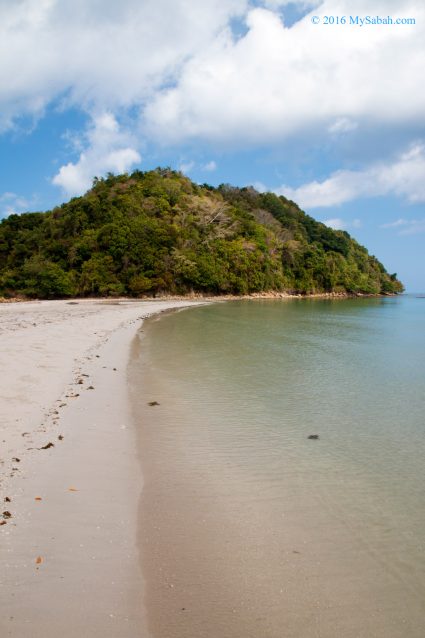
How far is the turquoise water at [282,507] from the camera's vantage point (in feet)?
8.98

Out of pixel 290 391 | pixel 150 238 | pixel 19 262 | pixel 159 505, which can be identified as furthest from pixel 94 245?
pixel 159 505

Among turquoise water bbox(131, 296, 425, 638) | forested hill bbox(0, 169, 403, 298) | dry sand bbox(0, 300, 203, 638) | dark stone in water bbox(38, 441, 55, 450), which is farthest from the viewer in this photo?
forested hill bbox(0, 169, 403, 298)

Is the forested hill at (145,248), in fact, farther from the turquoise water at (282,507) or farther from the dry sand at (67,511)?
the turquoise water at (282,507)

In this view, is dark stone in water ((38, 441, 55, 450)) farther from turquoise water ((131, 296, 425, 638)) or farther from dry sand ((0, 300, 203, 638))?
turquoise water ((131, 296, 425, 638))

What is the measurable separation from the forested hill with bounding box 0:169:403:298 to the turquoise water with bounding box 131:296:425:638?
4598 centimetres

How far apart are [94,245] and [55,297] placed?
9.66 meters

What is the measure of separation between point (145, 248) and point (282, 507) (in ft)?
178

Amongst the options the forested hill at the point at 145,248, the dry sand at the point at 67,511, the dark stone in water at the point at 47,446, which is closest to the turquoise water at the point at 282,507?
the dry sand at the point at 67,511

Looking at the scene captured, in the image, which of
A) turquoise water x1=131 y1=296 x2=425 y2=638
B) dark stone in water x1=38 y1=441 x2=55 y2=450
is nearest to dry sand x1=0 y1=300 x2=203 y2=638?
dark stone in water x1=38 y1=441 x2=55 y2=450

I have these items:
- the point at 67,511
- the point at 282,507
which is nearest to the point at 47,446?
the point at 67,511

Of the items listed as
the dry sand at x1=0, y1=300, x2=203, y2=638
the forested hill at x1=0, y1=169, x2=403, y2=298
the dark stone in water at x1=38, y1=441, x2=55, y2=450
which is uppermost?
the forested hill at x1=0, y1=169, x2=403, y2=298

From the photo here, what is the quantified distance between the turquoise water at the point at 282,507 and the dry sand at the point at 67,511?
21 centimetres

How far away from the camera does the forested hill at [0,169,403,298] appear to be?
52.9 metres

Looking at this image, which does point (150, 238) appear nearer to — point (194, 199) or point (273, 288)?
point (194, 199)
